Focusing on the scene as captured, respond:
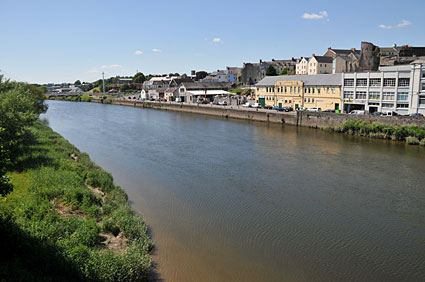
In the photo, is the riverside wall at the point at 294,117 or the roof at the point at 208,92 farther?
the roof at the point at 208,92

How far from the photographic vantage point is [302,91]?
149 ft

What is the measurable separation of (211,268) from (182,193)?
6.60m

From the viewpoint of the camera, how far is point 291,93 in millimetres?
47344

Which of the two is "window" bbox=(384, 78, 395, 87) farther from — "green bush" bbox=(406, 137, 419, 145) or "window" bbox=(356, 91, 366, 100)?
"green bush" bbox=(406, 137, 419, 145)

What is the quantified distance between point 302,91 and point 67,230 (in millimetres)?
39985

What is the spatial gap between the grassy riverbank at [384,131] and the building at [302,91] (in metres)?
7.38

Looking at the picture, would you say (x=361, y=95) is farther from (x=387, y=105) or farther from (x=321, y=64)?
(x=321, y=64)

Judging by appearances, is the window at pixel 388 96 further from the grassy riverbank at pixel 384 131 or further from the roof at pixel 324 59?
the roof at pixel 324 59

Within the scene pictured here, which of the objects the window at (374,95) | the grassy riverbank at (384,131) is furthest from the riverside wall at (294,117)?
the window at (374,95)

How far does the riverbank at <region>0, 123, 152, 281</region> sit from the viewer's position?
314 inches

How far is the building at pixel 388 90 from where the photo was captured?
32.0 metres

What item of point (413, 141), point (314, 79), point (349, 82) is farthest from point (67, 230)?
point (314, 79)

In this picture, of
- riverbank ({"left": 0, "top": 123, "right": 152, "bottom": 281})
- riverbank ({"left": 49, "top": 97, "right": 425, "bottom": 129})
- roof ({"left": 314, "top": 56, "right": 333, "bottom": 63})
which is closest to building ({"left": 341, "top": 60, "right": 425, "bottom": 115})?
riverbank ({"left": 49, "top": 97, "right": 425, "bottom": 129})

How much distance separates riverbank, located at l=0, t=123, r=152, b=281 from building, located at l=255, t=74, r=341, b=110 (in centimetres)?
3232
